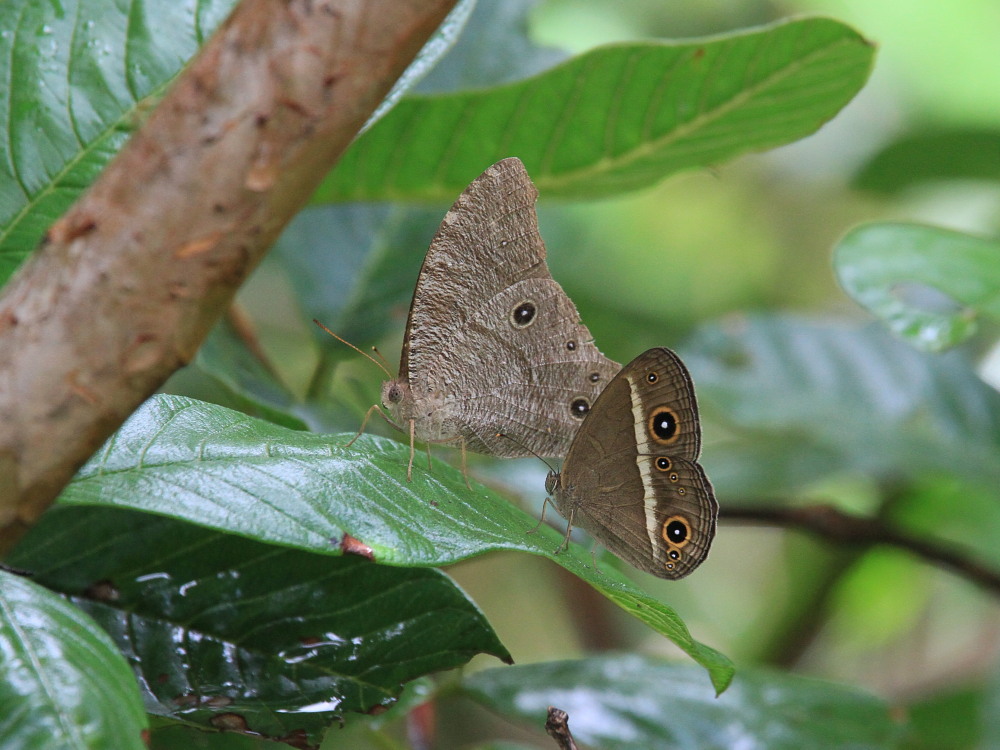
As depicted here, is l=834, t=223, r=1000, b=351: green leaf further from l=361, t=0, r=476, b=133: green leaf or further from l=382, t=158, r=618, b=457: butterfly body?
l=361, t=0, r=476, b=133: green leaf

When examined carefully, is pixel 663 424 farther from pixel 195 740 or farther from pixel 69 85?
pixel 69 85

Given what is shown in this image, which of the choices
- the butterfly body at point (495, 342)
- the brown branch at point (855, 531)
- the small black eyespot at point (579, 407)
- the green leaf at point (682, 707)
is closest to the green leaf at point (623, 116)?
the butterfly body at point (495, 342)

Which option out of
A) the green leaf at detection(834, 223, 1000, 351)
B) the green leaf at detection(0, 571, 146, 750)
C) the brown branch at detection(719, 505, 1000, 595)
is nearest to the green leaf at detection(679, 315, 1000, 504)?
the brown branch at detection(719, 505, 1000, 595)

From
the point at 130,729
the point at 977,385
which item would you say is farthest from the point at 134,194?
the point at 977,385

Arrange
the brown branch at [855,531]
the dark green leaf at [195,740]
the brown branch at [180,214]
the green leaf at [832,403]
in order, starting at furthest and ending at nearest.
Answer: the green leaf at [832,403] → the brown branch at [855,531] → the dark green leaf at [195,740] → the brown branch at [180,214]

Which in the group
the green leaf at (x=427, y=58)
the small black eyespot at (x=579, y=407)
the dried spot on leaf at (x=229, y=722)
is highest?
the green leaf at (x=427, y=58)

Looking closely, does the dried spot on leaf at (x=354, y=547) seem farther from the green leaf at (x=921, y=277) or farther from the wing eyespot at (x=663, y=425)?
the green leaf at (x=921, y=277)
